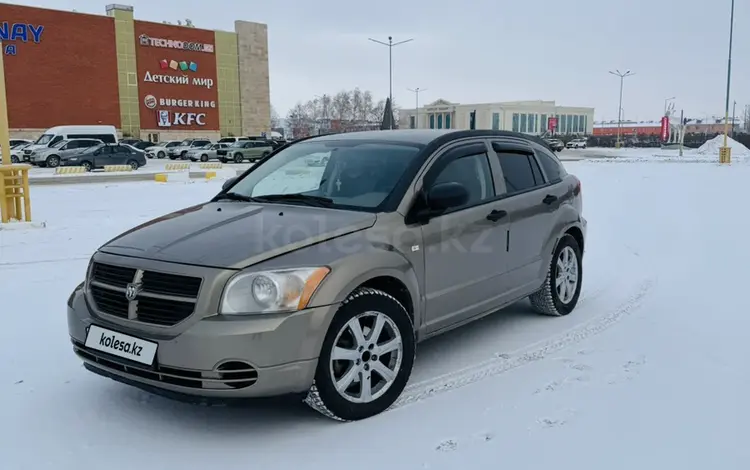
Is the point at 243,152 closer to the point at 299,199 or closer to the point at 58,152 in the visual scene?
the point at 58,152

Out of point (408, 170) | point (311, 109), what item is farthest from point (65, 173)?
point (311, 109)

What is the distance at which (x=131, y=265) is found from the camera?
11.3 feet

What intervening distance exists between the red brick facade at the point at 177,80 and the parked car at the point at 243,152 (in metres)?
24.3

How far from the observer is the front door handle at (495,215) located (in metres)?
4.62

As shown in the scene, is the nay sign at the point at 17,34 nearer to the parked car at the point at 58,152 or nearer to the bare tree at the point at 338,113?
the parked car at the point at 58,152

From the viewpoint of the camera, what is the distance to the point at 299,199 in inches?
171

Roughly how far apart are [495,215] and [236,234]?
1986mm

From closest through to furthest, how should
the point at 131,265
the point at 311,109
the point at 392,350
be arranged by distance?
1. the point at 131,265
2. the point at 392,350
3. the point at 311,109

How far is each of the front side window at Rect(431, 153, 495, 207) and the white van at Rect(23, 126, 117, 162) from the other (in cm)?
3683

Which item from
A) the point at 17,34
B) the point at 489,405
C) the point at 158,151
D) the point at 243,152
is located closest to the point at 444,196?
the point at 489,405

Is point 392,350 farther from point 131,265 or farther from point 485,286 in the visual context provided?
point 131,265

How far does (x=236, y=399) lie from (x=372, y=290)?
0.95 m

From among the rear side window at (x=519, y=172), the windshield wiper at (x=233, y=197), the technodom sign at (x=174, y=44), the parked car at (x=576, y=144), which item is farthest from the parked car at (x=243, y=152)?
the parked car at (x=576, y=144)

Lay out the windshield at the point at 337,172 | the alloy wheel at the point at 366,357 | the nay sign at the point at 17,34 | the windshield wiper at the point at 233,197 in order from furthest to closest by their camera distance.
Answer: the nay sign at the point at 17,34
the windshield wiper at the point at 233,197
the windshield at the point at 337,172
the alloy wheel at the point at 366,357
